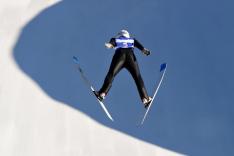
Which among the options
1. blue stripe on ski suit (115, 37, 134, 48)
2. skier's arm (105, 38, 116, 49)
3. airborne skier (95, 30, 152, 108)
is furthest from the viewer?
airborne skier (95, 30, 152, 108)

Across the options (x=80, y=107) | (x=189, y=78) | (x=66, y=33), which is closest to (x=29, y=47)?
(x=66, y=33)

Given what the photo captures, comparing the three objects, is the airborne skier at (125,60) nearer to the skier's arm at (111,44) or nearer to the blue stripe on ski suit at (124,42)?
the blue stripe on ski suit at (124,42)

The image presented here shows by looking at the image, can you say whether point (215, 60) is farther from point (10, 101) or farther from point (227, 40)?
point (10, 101)

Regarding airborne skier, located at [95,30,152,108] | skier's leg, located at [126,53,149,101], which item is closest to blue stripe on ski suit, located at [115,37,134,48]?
airborne skier, located at [95,30,152,108]

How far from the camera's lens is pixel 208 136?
1354 centimetres

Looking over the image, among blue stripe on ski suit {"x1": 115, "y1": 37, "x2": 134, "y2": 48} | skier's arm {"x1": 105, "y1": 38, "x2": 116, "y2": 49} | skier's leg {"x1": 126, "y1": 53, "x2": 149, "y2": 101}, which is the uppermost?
skier's arm {"x1": 105, "y1": 38, "x2": 116, "y2": 49}

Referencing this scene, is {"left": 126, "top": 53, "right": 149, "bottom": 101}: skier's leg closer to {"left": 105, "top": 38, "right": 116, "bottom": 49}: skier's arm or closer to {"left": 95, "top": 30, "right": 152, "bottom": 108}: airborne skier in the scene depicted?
{"left": 95, "top": 30, "right": 152, "bottom": 108}: airborne skier

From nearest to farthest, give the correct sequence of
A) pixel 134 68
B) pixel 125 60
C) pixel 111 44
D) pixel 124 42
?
pixel 111 44
pixel 124 42
pixel 125 60
pixel 134 68

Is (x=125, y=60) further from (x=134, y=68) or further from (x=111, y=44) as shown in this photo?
(x=111, y=44)

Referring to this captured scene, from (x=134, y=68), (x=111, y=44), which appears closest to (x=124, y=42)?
(x=111, y=44)

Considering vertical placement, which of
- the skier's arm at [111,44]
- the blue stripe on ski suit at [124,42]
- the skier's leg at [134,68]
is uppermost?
the skier's arm at [111,44]

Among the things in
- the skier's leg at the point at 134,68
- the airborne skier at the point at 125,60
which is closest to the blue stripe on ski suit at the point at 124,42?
the airborne skier at the point at 125,60

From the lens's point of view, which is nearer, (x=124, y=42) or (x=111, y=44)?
(x=111, y=44)

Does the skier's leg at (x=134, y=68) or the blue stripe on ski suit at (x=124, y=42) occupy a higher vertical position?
the blue stripe on ski suit at (x=124, y=42)
